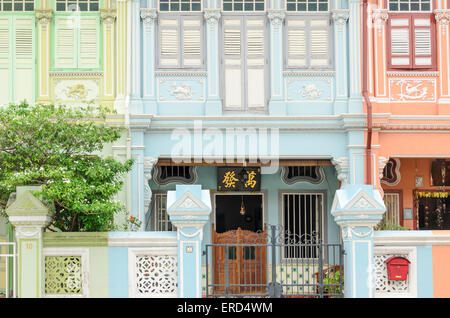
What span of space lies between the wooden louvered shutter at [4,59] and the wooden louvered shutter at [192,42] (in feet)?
10.6

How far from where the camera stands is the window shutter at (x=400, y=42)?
14.1 metres

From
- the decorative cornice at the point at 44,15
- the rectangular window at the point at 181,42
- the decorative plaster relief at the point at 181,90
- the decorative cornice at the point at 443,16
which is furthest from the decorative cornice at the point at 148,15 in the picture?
the decorative cornice at the point at 443,16

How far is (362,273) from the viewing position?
9.53 m

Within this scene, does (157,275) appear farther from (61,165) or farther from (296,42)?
(296,42)

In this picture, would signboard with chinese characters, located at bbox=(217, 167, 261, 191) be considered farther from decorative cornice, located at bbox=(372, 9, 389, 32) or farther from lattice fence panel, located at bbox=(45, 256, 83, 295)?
lattice fence panel, located at bbox=(45, 256, 83, 295)

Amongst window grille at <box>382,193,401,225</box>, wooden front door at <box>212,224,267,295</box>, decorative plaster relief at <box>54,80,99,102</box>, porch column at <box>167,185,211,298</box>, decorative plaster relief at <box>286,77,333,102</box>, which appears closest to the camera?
porch column at <box>167,185,211,298</box>

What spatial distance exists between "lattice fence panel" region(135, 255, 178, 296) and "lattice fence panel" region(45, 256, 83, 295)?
754 mm

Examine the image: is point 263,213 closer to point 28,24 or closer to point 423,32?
point 423,32

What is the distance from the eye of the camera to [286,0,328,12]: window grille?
14172 millimetres

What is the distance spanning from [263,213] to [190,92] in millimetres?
3078

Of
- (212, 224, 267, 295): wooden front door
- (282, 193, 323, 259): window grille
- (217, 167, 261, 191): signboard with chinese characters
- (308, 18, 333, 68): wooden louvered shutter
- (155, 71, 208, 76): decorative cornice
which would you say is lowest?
(212, 224, 267, 295): wooden front door

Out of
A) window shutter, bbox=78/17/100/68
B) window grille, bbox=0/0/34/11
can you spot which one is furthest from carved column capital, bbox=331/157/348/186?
window grille, bbox=0/0/34/11

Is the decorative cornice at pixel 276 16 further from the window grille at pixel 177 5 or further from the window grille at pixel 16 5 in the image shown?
the window grille at pixel 16 5
